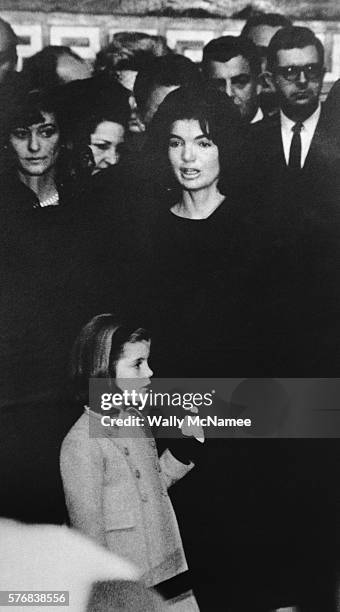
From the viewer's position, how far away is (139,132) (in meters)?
1.30

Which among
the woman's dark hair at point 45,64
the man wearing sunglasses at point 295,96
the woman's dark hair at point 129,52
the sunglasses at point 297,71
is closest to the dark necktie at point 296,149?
the man wearing sunglasses at point 295,96

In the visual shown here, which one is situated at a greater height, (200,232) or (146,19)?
(146,19)

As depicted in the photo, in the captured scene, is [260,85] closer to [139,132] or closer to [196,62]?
[196,62]

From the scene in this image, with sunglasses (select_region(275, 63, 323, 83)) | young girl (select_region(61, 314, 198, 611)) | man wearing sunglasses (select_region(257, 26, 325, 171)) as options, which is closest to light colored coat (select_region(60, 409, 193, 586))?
young girl (select_region(61, 314, 198, 611))

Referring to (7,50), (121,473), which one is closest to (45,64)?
(7,50)

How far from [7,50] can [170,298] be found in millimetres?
637

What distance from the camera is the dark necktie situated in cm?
132

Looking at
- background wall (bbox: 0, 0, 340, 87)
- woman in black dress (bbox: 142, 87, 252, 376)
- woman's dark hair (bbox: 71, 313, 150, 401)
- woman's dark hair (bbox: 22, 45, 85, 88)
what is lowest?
woman's dark hair (bbox: 71, 313, 150, 401)

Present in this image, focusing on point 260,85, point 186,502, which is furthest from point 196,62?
point 186,502

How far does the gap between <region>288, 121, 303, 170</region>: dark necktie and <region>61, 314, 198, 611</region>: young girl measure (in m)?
0.49

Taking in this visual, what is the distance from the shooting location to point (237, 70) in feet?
4.29

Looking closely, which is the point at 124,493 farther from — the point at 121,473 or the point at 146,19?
the point at 146,19

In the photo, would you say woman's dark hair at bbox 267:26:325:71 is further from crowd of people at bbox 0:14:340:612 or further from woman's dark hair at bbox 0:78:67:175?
woman's dark hair at bbox 0:78:67:175

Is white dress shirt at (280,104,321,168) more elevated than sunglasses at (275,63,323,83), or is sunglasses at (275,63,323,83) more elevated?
sunglasses at (275,63,323,83)
